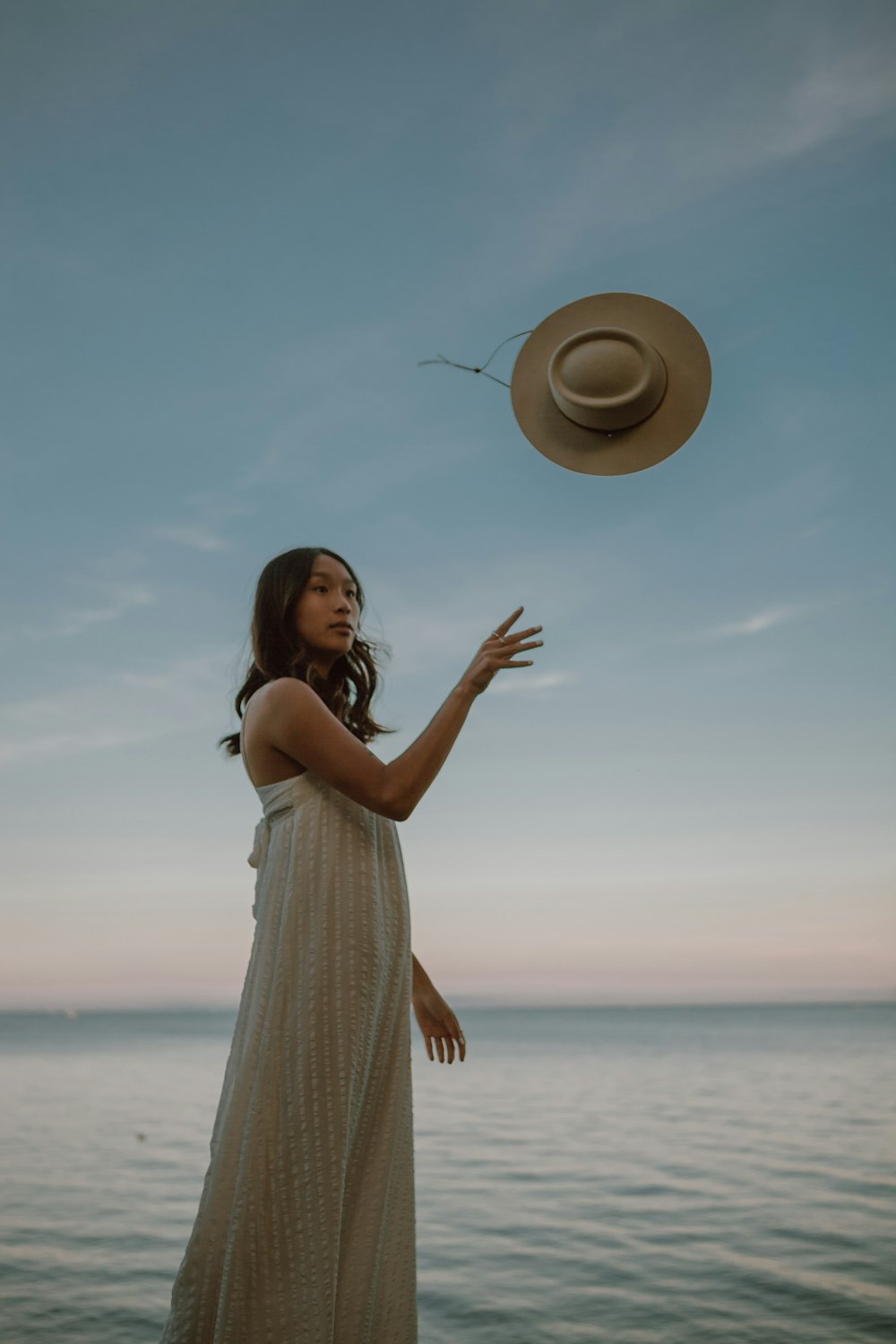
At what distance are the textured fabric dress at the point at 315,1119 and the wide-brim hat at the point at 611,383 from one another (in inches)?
36.6

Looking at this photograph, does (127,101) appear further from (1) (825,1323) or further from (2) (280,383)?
(1) (825,1323)

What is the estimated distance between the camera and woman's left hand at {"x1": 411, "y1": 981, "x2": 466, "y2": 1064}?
7.59 feet

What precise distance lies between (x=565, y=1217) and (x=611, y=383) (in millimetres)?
5338

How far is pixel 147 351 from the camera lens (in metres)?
11.9

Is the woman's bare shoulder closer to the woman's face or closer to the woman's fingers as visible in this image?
the woman's face

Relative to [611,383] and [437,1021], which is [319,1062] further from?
[611,383]

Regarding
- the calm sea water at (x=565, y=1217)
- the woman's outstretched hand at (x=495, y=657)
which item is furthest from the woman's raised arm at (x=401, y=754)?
the calm sea water at (x=565, y=1217)

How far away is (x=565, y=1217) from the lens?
6117 mm

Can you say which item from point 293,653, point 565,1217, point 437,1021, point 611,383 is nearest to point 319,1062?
point 437,1021

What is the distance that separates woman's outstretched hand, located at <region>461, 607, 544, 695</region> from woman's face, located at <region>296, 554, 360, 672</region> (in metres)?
0.44

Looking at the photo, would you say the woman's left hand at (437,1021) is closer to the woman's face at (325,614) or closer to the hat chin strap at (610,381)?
the woman's face at (325,614)

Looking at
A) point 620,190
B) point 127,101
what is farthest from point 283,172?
point 620,190

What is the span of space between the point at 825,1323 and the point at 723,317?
18.7ft

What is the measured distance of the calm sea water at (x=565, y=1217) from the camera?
436 cm
